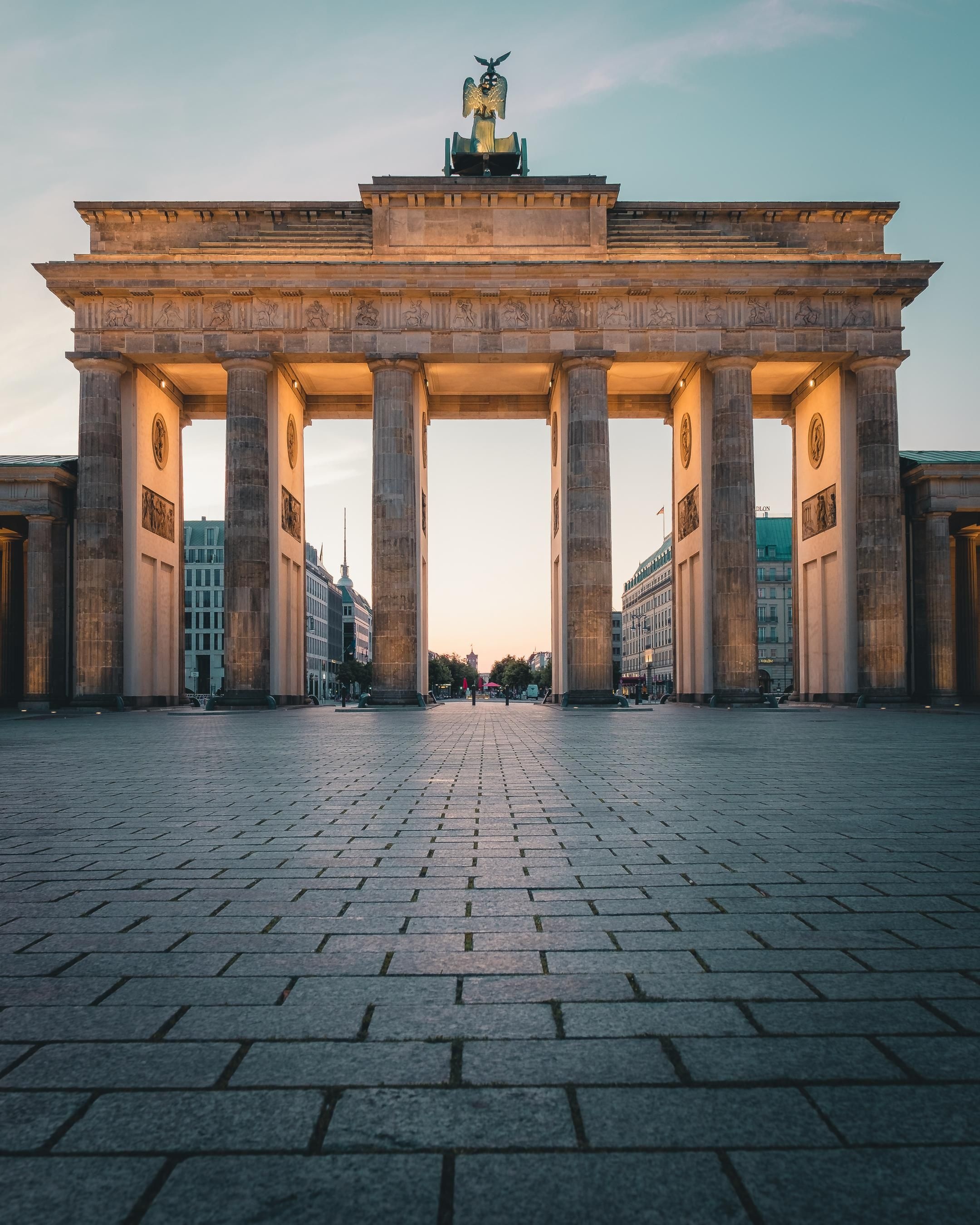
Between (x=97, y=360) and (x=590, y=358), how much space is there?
19258mm

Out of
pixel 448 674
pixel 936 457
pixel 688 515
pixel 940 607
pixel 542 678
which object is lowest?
pixel 542 678

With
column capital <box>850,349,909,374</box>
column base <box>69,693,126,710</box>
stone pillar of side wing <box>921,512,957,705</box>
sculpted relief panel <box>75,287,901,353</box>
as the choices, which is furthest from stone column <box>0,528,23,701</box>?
stone pillar of side wing <box>921,512,957,705</box>

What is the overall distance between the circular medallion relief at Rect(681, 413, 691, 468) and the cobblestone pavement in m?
34.5

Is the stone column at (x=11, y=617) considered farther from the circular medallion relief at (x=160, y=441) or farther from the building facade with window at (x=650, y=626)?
the building facade with window at (x=650, y=626)

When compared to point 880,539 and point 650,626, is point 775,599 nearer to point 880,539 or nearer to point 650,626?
point 650,626

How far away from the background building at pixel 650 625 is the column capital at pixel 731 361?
243 feet

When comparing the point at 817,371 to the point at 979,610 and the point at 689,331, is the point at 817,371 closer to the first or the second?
the point at 689,331

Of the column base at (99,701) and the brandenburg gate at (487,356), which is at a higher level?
the brandenburg gate at (487,356)

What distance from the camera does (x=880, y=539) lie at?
117ft

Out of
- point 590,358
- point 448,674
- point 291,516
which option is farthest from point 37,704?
point 448,674

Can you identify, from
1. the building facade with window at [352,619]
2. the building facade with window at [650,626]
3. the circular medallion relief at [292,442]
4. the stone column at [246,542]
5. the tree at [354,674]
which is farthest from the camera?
the building facade with window at [352,619]

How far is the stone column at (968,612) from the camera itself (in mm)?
41688

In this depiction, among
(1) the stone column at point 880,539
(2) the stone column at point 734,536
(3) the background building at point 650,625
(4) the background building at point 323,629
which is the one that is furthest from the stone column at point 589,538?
(4) the background building at point 323,629

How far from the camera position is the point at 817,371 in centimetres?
3922
